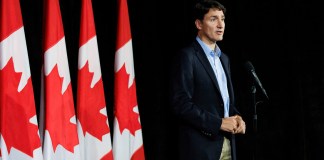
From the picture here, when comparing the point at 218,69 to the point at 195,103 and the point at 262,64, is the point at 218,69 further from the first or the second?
the point at 262,64

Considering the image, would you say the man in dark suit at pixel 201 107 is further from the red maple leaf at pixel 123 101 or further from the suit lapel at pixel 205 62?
the red maple leaf at pixel 123 101

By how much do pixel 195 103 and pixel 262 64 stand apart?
4.60 feet

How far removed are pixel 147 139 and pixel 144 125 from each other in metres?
0.11

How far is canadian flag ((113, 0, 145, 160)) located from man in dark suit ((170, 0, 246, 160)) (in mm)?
519

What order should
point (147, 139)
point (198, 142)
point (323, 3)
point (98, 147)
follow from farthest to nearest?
point (323, 3), point (147, 139), point (98, 147), point (198, 142)

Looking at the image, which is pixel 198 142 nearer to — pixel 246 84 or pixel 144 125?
pixel 144 125

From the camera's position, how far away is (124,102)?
3426 mm

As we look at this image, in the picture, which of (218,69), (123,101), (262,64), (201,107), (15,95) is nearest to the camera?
(15,95)

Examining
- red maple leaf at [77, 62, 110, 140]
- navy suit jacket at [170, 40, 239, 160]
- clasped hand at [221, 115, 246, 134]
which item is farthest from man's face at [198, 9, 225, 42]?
red maple leaf at [77, 62, 110, 140]

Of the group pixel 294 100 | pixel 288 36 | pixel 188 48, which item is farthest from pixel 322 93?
pixel 188 48

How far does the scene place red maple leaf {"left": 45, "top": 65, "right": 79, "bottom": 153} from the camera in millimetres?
2957

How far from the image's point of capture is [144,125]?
3873mm

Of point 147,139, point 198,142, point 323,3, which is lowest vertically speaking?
point 147,139

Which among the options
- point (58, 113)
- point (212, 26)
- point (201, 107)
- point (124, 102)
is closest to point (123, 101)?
point (124, 102)
